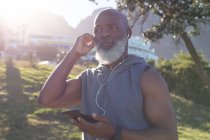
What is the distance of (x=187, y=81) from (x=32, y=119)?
43.8 feet

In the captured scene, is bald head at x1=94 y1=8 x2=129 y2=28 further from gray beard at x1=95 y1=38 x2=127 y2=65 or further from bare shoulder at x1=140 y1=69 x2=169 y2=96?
bare shoulder at x1=140 y1=69 x2=169 y2=96

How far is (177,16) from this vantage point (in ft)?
34.3

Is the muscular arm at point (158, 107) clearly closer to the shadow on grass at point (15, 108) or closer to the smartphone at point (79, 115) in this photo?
the smartphone at point (79, 115)

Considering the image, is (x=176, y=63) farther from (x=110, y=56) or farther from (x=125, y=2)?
(x=110, y=56)

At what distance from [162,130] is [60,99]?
823 millimetres

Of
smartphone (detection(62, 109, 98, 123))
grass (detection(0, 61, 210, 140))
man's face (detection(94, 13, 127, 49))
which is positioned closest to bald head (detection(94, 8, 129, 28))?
man's face (detection(94, 13, 127, 49))

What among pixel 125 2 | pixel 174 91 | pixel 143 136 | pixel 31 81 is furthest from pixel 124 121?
pixel 174 91

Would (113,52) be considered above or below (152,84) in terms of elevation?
above

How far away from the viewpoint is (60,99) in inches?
132

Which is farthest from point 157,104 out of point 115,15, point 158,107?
point 115,15

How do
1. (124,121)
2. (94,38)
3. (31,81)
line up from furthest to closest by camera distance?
(31,81) → (94,38) → (124,121)

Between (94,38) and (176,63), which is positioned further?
(176,63)

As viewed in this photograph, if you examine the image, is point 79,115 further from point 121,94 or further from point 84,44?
point 84,44

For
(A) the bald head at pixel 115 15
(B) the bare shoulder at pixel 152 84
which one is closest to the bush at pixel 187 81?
(A) the bald head at pixel 115 15
